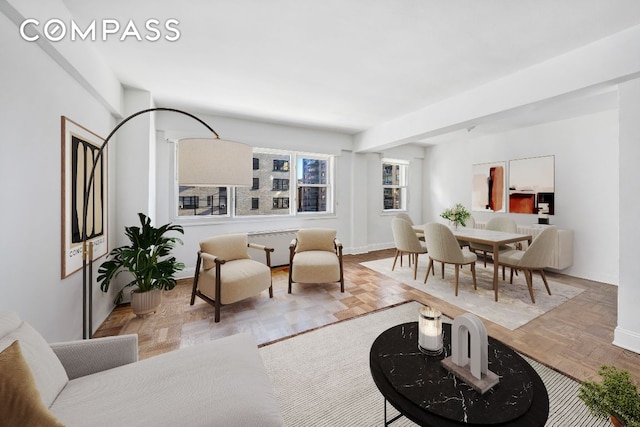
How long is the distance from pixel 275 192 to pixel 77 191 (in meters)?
2.96

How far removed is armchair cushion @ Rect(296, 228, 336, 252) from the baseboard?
2.87 meters

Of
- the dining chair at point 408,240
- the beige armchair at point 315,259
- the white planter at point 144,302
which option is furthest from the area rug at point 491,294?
the white planter at point 144,302

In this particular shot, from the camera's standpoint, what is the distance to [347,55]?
2.36 metres

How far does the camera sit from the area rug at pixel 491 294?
2.69 m

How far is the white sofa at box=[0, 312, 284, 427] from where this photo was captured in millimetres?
934

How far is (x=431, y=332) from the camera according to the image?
51.9 inches

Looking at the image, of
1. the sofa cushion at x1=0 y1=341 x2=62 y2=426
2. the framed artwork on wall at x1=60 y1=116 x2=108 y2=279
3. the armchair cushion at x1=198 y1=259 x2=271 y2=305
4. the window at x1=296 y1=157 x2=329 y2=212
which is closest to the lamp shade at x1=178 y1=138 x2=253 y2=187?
the framed artwork on wall at x1=60 y1=116 x2=108 y2=279

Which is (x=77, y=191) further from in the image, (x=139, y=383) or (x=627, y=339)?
(x=627, y=339)

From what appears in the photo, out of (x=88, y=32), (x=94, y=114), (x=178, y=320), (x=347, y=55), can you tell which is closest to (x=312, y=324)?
(x=178, y=320)

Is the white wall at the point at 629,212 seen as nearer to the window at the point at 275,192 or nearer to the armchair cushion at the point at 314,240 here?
the armchair cushion at the point at 314,240

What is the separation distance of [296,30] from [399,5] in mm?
786

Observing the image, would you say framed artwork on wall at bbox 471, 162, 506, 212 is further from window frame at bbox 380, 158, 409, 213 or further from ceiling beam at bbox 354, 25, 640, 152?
ceiling beam at bbox 354, 25, 640, 152

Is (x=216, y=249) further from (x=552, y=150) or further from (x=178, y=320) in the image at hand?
(x=552, y=150)

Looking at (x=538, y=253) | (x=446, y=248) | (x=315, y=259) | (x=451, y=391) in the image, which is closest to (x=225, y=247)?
(x=315, y=259)
